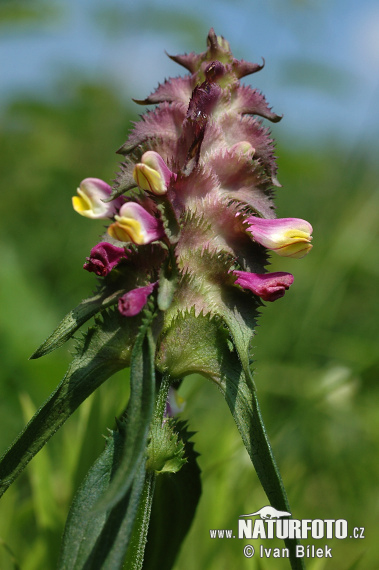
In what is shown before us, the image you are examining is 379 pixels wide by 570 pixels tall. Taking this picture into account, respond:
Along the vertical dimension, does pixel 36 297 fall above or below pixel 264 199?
above

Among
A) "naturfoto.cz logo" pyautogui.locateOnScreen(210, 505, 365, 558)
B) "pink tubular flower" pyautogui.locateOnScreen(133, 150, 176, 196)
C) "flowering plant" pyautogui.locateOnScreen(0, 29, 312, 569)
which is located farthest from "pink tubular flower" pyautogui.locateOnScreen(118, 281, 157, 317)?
"naturfoto.cz logo" pyautogui.locateOnScreen(210, 505, 365, 558)

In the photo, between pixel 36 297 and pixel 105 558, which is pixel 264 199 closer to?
pixel 105 558

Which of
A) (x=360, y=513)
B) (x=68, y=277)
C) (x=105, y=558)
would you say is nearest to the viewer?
(x=105, y=558)

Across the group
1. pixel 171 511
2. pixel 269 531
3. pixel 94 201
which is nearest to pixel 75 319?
pixel 94 201

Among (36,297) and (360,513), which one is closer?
(360,513)

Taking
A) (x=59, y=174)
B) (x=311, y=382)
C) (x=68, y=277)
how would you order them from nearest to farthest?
(x=311, y=382)
(x=68, y=277)
(x=59, y=174)

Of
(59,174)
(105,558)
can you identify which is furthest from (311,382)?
(59,174)

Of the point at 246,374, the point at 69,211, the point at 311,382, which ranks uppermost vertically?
the point at 69,211
